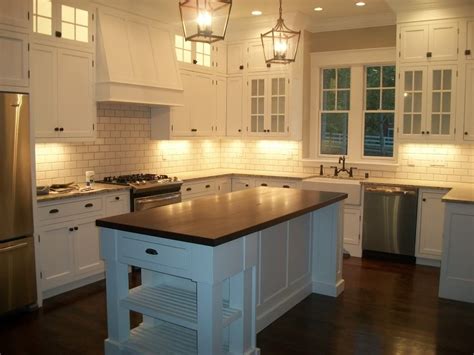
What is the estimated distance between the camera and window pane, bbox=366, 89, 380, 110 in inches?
266

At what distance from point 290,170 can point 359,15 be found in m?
2.35

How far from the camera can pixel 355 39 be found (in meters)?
6.68

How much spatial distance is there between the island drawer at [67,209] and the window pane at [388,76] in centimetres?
418

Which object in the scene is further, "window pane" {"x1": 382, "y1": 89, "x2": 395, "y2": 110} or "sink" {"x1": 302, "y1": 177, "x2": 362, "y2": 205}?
"window pane" {"x1": 382, "y1": 89, "x2": 395, "y2": 110}

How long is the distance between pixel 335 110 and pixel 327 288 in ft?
10.6

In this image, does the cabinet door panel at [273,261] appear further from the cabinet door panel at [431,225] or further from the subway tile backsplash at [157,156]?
the subway tile backsplash at [157,156]

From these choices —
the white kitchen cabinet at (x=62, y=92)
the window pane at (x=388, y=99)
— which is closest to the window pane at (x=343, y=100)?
the window pane at (x=388, y=99)

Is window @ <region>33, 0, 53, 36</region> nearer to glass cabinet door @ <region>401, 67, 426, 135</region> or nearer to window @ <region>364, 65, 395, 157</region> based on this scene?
glass cabinet door @ <region>401, 67, 426, 135</region>

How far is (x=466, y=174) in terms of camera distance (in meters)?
5.95

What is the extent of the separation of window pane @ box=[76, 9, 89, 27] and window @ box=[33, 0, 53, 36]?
1.08 feet

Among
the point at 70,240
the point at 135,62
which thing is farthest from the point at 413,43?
the point at 70,240

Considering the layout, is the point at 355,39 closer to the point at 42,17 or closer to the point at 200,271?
the point at 42,17

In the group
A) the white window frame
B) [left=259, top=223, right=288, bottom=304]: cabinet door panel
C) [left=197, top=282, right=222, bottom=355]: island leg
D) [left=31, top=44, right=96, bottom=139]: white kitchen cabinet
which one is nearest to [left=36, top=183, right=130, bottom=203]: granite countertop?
[left=31, top=44, right=96, bottom=139]: white kitchen cabinet

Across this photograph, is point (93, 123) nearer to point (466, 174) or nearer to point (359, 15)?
point (359, 15)
